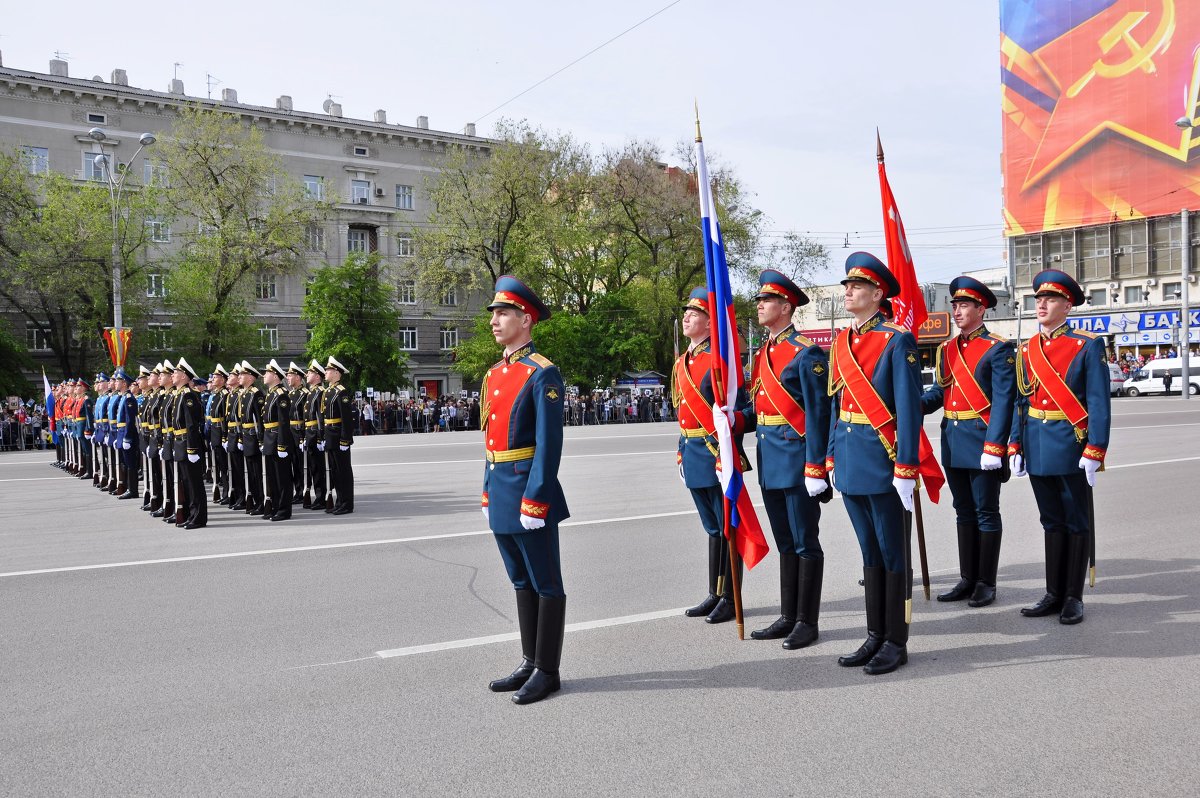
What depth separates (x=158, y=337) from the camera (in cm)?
3900

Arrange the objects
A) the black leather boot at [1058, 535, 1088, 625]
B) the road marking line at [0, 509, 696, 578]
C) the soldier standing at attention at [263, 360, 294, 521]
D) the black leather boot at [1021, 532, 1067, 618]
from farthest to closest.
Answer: the soldier standing at attention at [263, 360, 294, 521], the road marking line at [0, 509, 696, 578], the black leather boot at [1021, 532, 1067, 618], the black leather boot at [1058, 535, 1088, 625]

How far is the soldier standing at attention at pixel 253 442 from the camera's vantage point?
1215 cm

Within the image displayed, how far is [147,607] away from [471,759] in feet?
12.2

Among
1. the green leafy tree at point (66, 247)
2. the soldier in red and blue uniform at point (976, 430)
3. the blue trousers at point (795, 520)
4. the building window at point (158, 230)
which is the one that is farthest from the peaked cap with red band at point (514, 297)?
the building window at point (158, 230)

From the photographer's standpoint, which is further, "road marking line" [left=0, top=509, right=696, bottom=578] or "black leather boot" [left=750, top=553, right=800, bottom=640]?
"road marking line" [left=0, top=509, right=696, bottom=578]

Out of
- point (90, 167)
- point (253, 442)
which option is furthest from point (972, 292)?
point (90, 167)

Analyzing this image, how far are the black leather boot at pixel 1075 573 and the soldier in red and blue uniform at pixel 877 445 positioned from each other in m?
1.37

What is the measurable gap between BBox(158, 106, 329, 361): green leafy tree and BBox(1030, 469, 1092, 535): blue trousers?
A: 3746 centimetres

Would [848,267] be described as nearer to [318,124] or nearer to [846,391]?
[846,391]

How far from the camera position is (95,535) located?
1030cm

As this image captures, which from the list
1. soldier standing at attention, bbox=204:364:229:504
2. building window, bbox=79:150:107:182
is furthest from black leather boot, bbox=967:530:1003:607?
building window, bbox=79:150:107:182

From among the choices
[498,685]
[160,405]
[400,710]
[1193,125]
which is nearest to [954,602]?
[498,685]

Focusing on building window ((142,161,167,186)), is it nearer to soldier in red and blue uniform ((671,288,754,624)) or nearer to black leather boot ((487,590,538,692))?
soldier in red and blue uniform ((671,288,754,624))

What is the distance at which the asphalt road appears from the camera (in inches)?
151
